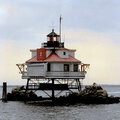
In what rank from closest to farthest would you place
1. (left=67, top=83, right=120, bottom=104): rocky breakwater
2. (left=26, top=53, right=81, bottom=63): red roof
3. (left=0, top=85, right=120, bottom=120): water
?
(left=0, top=85, right=120, bottom=120): water → (left=67, top=83, right=120, bottom=104): rocky breakwater → (left=26, top=53, right=81, bottom=63): red roof

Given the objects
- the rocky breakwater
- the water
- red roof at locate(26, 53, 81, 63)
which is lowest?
the water

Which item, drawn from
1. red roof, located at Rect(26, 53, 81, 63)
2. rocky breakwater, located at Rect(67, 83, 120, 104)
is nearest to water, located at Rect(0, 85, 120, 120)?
rocky breakwater, located at Rect(67, 83, 120, 104)

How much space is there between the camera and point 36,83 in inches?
3329

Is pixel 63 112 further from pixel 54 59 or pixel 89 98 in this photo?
pixel 54 59

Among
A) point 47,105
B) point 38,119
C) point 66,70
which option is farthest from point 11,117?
point 66,70

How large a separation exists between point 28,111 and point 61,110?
462 centimetres

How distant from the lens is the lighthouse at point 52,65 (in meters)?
78.3

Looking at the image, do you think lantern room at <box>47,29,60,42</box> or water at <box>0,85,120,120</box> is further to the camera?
lantern room at <box>47,29,60,42</box>

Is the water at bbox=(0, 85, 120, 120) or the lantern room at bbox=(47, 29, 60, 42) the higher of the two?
the lantern room at bbox=(47, 29, 60, 42)

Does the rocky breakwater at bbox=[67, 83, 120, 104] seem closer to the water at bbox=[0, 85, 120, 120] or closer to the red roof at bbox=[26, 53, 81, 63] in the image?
the water at bbox=[0, 85, 120, 120]

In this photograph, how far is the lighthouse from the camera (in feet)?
257

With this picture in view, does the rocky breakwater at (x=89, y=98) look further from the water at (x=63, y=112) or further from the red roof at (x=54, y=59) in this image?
the red roof at (x=54, y=59)

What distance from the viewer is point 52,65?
78.9 meters

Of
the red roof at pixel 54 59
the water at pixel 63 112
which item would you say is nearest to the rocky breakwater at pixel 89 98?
the water at pixel 63 112
